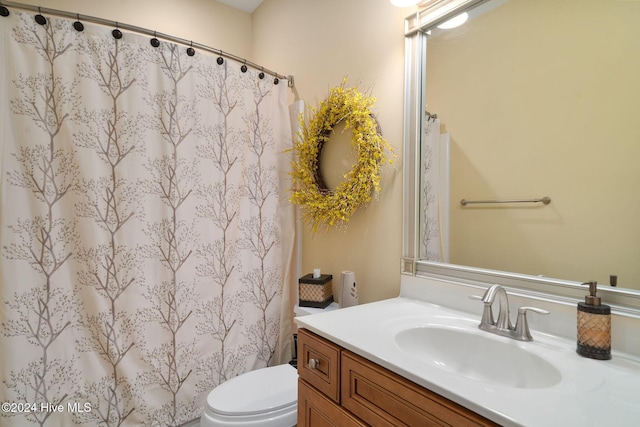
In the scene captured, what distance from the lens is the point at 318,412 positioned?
0.95 metres

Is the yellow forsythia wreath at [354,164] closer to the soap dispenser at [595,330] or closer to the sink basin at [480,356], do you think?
the sink basin at [480,356]

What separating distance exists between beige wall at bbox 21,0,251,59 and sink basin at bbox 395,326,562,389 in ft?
8.16

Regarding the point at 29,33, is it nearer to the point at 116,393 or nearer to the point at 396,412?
the point at 116,393

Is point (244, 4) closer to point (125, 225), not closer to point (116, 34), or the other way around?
point (116, 34)

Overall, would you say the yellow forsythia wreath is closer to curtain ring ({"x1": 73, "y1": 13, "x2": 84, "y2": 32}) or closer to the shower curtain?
the shower curtain

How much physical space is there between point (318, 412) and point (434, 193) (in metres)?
0.91

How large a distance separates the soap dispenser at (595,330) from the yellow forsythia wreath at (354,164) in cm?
83

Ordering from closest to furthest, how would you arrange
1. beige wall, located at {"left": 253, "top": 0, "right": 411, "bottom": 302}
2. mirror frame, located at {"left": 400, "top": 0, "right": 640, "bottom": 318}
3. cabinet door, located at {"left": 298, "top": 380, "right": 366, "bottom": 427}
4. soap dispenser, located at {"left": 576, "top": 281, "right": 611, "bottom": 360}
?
1. soap dispenser, located at {"left": 576, "top": 281, "right": 611, "bottom": 360}
2. cabinet door, located at {"left": 298, "top": 380, "right": 366, "bottom": 427}
3. mirror frame, located at {"left": 400, "top": 0, "right": 640, "bottom": 318}
4. beige wall, located at {"left": 253, "top": 0, "right": 411, "bottom": 302}

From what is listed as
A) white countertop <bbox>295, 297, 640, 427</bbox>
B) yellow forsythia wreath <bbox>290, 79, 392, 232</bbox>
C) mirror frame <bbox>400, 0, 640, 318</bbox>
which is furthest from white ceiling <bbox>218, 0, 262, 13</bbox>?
white countertop <bbox>295, 297, 640, 427</bbox>

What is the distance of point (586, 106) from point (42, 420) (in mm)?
2340

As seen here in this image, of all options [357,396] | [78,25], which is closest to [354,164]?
[357,396]

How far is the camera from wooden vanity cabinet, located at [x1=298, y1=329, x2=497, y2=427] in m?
0.65

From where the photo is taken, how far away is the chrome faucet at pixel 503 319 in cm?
89

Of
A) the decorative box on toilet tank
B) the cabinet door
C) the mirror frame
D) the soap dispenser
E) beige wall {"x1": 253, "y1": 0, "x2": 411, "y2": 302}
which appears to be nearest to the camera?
the soap dispenser
